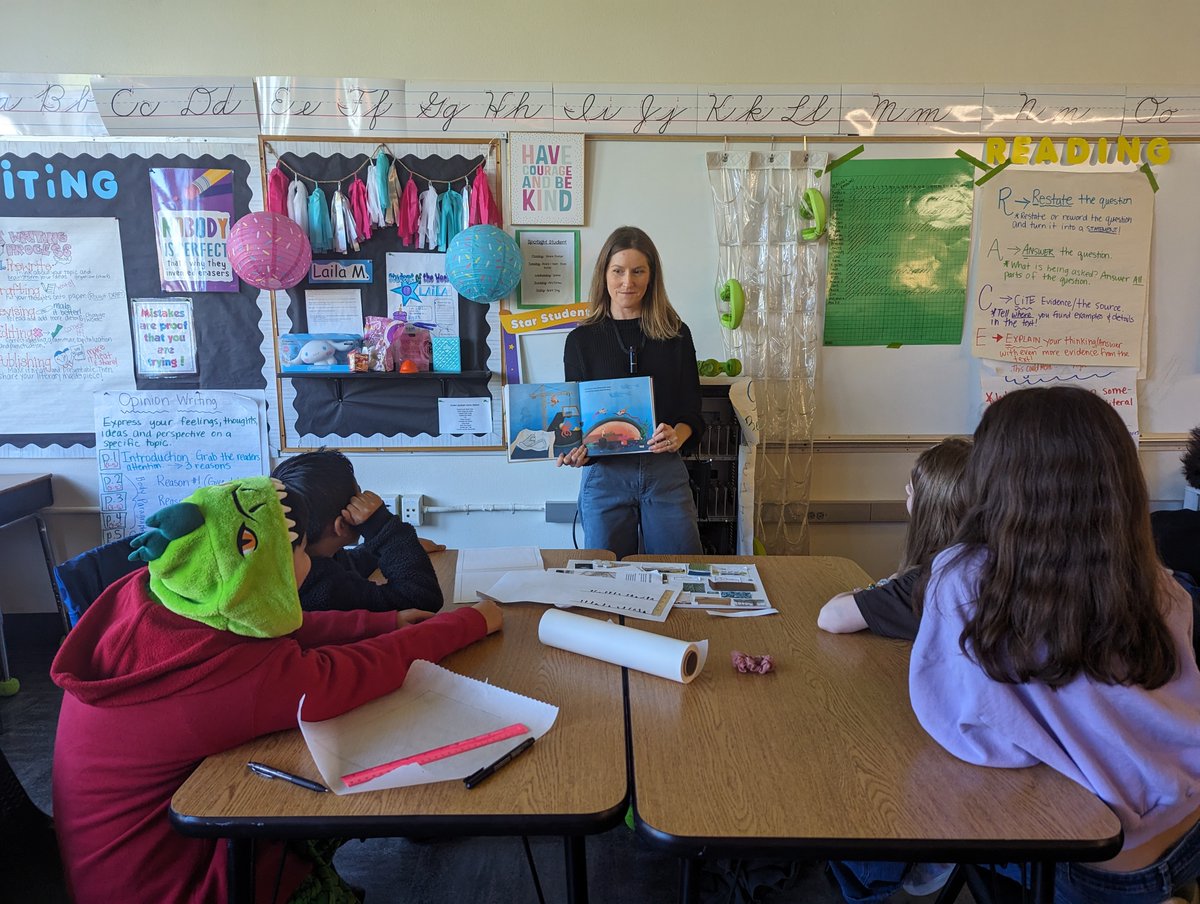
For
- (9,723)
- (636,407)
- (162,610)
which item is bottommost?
(9,723)

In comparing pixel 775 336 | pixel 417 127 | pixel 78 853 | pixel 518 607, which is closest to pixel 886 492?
pixel 775 336

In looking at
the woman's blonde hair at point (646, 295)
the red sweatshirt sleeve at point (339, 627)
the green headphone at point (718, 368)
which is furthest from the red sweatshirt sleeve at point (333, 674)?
the green headphone at point (718, 368)

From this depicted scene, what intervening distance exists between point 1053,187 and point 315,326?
307cm

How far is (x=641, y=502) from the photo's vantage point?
231 centimetres

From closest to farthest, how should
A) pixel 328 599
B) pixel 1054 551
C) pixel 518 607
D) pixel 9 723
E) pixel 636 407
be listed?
pixel 1054 551
pixel 328 599
pixel 518 607
pixel 636 407
pixel 9 723

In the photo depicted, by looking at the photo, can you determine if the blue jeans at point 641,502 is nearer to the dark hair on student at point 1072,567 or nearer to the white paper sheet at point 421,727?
the white paper sheet at point 421,727

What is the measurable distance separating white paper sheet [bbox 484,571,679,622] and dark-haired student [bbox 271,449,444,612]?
0.17m

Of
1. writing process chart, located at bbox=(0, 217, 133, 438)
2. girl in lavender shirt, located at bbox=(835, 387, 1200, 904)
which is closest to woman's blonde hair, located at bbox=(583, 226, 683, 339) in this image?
girl in lavender shirt, located at bbox=(835, 387, 1200, 904)

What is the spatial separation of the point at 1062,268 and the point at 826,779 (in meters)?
2.88

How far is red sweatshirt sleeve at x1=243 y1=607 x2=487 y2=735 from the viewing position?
3.25 ft

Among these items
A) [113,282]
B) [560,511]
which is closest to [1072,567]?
[560,511]

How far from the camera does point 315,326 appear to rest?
2.96 metres

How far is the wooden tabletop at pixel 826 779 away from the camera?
82 cm

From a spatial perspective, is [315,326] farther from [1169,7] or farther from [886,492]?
[1169,7]
